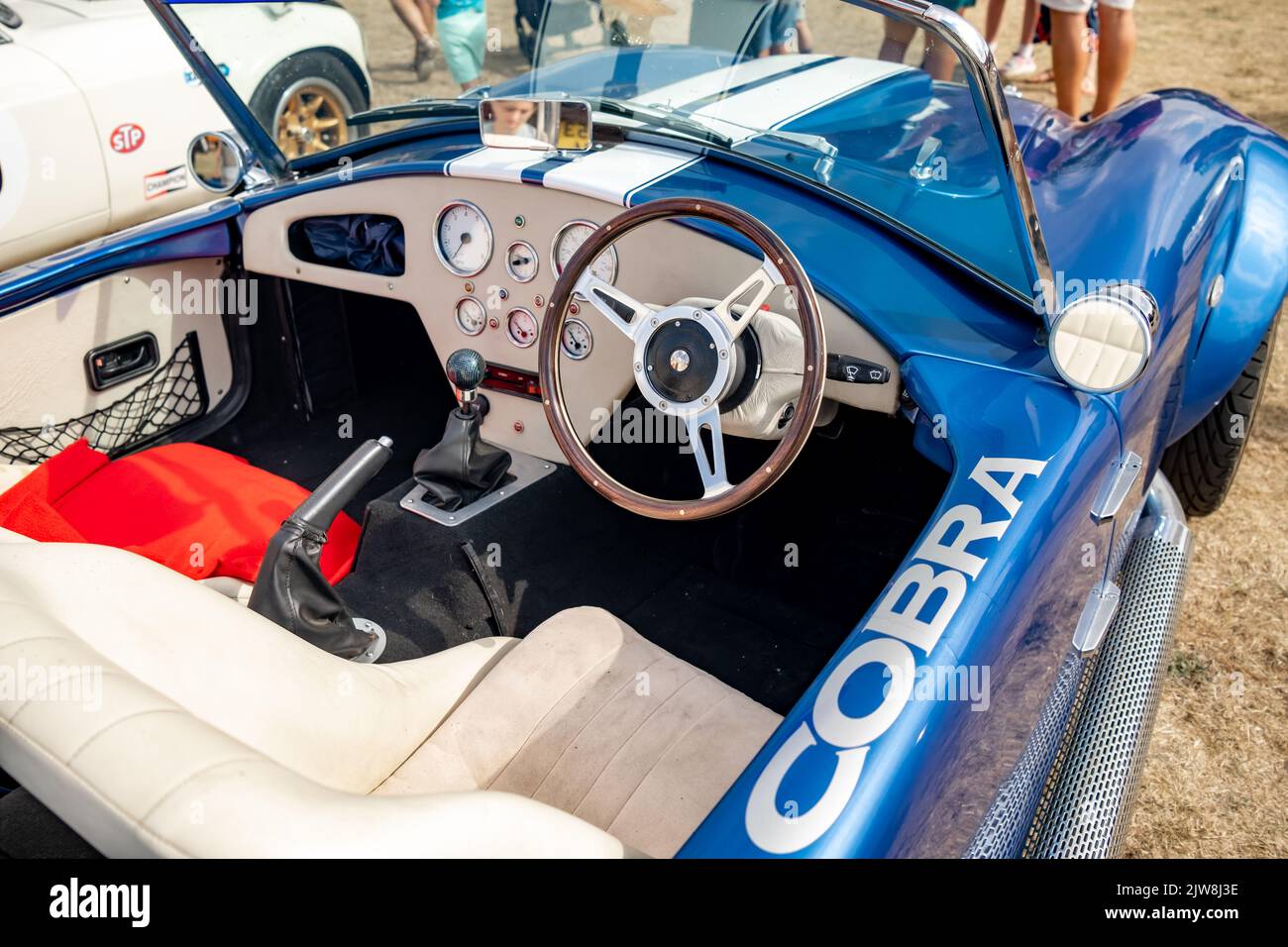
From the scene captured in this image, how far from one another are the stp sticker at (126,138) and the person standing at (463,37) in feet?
6.01

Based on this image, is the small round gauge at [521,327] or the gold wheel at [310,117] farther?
the gold wheel at [310,117]

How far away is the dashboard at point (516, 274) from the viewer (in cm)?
222

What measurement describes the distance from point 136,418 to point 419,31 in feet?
4.21

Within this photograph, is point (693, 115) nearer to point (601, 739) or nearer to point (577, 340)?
point (577, 340)

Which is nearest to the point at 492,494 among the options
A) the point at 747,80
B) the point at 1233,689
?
the point at 747,80

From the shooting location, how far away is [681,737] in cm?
188

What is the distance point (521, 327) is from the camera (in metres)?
2.55

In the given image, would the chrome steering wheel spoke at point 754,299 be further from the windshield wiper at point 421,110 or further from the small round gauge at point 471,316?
the windshield wiper at point 421,110

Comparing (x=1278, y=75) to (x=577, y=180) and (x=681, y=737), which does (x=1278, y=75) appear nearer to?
(x=577, y=180)

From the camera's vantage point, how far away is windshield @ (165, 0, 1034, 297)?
2191 millimetres

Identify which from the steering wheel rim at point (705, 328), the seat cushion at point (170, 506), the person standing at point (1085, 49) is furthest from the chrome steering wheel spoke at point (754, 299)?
the person standing at point (1085, 49)

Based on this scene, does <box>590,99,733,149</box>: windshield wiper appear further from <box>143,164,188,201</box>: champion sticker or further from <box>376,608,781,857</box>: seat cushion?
<box>143,164,188,201</box>: champion sticker

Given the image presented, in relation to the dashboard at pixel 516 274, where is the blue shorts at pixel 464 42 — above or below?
above
